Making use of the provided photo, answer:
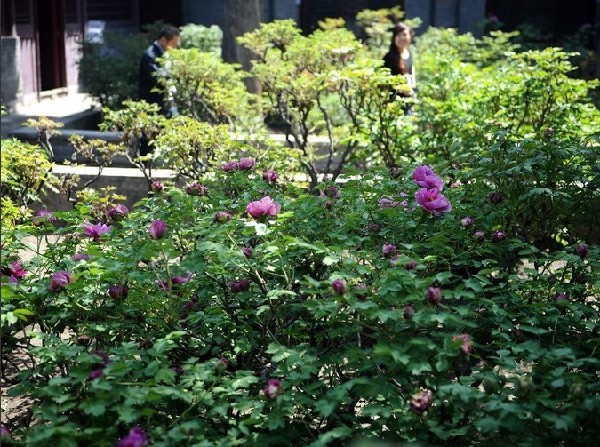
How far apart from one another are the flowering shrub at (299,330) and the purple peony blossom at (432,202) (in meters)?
0.03

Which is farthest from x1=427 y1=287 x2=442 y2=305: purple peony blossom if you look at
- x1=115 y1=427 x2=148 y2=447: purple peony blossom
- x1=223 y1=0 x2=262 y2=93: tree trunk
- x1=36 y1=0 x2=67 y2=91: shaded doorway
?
x1=36 y1=0 x2=67 y2=91: shaded doorway

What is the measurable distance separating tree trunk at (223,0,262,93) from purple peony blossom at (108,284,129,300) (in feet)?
30.7

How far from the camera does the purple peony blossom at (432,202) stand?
3805 millimetres

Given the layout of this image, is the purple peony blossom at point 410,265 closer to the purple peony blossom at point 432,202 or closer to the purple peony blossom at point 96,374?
the purple peony blossom at point 432,202

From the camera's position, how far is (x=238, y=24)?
42.1 ft

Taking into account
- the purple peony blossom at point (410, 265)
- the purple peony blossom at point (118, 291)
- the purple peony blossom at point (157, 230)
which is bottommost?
the purple peony blossom at point (118, 291)

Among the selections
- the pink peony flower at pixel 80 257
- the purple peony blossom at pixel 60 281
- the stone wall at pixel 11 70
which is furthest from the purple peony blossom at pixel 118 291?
the stone wall at pixel 11 70

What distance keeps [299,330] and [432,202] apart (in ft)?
2.27

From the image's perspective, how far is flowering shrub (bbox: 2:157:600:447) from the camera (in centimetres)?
305

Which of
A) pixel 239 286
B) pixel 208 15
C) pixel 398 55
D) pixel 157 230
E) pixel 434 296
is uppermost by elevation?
pixel 208 15

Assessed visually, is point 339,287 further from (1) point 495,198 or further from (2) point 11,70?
(2) point 11,70

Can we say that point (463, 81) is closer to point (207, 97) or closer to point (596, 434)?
point (207, 97)

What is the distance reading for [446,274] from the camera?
325 centimetres

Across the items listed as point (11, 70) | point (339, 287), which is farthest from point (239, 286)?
point (11, 70)
